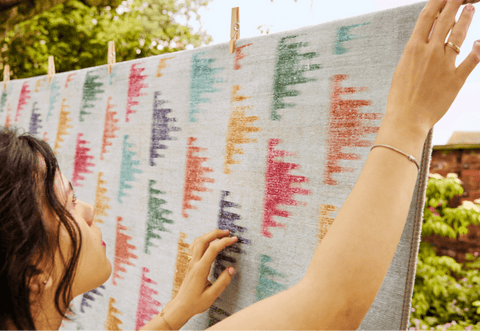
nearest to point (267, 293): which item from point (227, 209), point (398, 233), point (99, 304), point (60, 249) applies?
point (227, 209)

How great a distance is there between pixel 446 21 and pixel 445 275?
1794 millimetres

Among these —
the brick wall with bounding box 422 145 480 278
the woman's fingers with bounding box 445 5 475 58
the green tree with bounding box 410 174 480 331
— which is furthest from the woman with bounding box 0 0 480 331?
the brick wall with bounding box 422 145 480 278

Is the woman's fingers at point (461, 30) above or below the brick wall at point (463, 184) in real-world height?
above

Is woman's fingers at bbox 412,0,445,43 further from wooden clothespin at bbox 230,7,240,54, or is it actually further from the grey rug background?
wooden clothespin at bbox 230,7,240,54

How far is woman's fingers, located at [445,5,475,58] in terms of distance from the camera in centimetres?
37

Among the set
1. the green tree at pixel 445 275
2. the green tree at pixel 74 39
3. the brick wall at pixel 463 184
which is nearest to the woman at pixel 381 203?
the green tree at pixel 445 275

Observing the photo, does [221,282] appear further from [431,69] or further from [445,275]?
[445,275]

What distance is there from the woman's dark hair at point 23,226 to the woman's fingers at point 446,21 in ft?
2.19

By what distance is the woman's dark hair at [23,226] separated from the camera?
1.66ft

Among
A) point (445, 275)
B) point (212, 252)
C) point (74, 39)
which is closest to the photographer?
point (212, 252)

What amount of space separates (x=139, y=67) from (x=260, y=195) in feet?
1.72

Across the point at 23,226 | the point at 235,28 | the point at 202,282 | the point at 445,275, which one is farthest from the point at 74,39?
the point at 445,275

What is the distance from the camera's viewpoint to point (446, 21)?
0.38 meters

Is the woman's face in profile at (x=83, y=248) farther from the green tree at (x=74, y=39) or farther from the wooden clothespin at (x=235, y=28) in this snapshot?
the green tree at (x=74, y=39)
